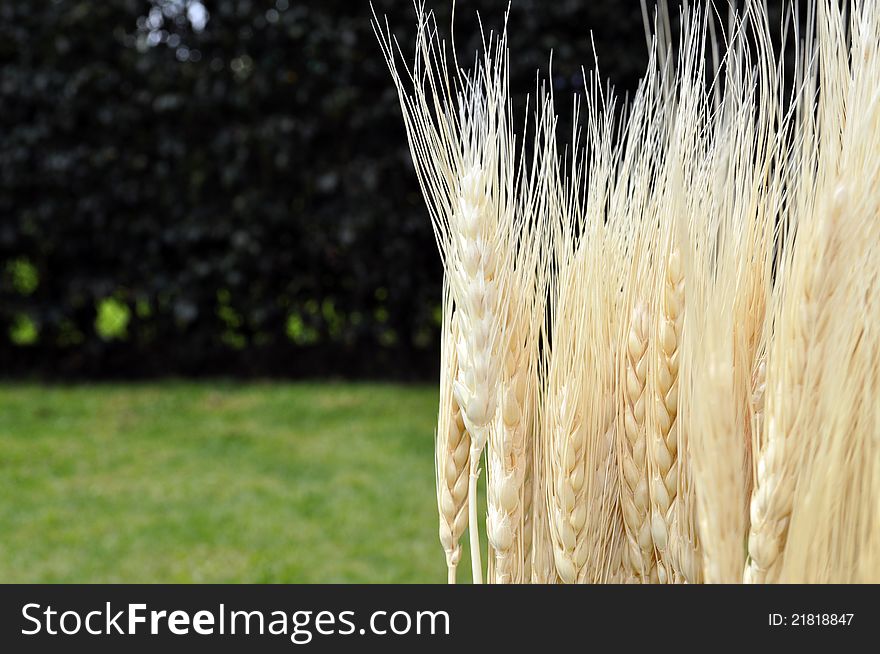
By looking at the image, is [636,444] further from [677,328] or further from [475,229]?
[475,229]

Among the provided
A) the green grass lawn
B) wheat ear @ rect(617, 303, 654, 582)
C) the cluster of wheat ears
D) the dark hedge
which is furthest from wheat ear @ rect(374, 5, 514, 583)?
the dark hedge

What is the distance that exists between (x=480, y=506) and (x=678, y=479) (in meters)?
2.29

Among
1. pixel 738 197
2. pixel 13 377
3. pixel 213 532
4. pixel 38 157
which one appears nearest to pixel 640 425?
pixel 738 197

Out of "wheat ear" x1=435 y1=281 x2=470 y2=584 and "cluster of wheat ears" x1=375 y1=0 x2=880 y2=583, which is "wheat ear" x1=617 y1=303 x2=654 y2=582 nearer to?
"cluster of wheat ears" x1=375 y1=0 x2=880 y2=583

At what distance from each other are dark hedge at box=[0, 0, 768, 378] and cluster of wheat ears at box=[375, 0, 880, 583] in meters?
3.53

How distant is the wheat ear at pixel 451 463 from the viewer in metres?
0.73

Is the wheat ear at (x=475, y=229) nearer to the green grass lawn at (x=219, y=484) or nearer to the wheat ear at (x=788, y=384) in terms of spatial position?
the wheat ear at (x=788, y=384)

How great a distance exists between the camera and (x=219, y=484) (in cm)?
360

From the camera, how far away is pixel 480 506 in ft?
9.55

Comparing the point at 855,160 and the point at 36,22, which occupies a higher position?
the point at 36,22

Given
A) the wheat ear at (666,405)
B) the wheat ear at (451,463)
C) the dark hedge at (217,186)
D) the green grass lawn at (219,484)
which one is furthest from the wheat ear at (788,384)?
the dark hedge at (217,186)

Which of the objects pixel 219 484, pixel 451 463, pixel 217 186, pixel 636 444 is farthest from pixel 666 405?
pixel 217 186

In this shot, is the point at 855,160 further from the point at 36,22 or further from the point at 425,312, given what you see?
the point at 36,22

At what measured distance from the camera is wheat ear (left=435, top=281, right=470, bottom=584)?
0.73m
